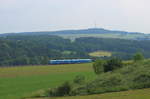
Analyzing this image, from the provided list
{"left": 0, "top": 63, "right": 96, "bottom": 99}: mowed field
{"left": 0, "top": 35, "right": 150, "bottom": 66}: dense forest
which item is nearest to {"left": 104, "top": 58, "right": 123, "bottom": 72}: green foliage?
{"left": 0, "top": 63, "right": 96, "bottom": 99}: mowed field

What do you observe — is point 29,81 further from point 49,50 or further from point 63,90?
point 49,50

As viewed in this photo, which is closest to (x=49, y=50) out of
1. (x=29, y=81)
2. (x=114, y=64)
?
(x=29, y=81)

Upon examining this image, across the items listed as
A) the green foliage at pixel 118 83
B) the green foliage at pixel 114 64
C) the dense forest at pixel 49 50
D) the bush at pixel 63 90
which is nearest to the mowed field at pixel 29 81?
the bush at pixel 63 90

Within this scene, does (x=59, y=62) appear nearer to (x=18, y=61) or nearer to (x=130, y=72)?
(x=18, y=61)

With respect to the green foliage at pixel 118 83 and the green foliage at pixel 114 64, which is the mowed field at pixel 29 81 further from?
the green foliage at pixel 118 83

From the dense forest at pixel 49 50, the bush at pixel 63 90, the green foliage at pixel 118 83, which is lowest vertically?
the dense forest at pixel 49 50

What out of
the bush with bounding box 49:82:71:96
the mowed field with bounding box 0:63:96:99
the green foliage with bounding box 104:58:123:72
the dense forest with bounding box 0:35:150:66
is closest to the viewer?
the bush with bounding box 49:82:71:96

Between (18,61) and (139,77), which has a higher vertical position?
(139,77)

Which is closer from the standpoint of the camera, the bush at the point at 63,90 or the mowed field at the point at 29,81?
the bush at the point at 63,90

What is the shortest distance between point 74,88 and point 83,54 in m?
114

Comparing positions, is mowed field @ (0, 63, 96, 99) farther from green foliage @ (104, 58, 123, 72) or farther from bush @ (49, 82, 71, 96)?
green foliage @ (104, 58, 123, 72)

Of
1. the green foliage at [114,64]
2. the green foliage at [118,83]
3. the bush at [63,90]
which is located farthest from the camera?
the green foliage at [114,64]

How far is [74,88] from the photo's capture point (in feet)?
111

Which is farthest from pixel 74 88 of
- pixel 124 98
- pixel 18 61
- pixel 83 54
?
pixel 83 54
